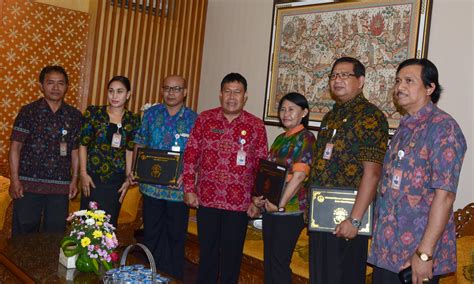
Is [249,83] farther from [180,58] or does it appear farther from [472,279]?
[472,279]

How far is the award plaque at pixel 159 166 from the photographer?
136 inches

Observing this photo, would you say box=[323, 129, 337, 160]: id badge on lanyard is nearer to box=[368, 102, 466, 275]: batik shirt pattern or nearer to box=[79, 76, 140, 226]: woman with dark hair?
box=[368, 102, 466, 275]: batik shirt pattern

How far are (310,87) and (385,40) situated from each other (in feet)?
2.79

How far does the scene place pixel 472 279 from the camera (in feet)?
10.3

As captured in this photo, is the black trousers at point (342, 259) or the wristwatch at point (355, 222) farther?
the black trousers at point (342, 259)

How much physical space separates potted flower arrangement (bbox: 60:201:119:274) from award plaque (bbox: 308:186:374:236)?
1.02 m

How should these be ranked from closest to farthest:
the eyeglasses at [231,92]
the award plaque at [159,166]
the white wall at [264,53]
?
the eyeglasses at [231,92]
the award plaque at [159,166]
the white wall at [264,53]

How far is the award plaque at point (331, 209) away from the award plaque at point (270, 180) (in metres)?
0.32

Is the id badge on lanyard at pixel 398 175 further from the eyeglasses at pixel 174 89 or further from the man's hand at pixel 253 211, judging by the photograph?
the eyeglasses at pixel 174 89

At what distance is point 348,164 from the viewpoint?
8.28ft

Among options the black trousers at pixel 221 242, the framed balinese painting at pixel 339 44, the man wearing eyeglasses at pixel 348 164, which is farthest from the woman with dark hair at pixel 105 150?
the framed balinese painting at pixel 339 44

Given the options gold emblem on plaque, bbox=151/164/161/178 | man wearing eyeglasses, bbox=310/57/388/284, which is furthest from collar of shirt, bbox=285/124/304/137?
gold emblem on plaque, bbox=151/164/161/178

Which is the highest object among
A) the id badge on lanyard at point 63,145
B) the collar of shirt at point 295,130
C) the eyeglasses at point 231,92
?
the eyeglasses at point 231,92

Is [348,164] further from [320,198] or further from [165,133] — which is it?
[165,133]
